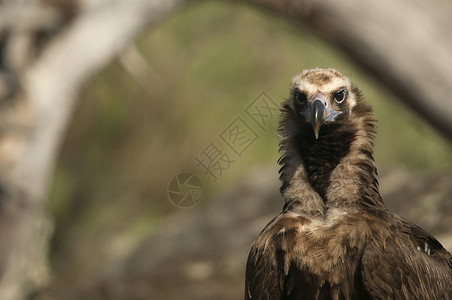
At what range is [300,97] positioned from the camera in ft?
11.8

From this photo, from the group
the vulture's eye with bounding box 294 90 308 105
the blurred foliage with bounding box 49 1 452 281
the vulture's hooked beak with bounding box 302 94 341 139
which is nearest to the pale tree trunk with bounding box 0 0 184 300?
the blurred foliage with bounding box 49 1 452 281

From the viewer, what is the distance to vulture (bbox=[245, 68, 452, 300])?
329 centimetres

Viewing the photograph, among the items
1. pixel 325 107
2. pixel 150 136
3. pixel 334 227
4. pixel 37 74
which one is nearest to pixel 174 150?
pixel 150 136

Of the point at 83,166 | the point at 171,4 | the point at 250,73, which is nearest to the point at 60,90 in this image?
the point at 171,4

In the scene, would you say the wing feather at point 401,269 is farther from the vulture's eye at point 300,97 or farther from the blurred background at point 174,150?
the blurred background at point 174,150

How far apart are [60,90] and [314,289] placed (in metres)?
4.38

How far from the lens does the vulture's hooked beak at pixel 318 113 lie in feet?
11.0

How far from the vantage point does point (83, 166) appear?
32.7 feet

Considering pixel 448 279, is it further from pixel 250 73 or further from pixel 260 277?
pixel 250 73

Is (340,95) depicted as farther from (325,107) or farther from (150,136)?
(150,136)

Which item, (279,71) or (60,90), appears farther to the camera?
(279,71)

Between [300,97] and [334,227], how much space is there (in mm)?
612

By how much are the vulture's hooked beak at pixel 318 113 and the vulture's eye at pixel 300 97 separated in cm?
6

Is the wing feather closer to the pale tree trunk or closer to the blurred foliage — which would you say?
the pale tree trunk
